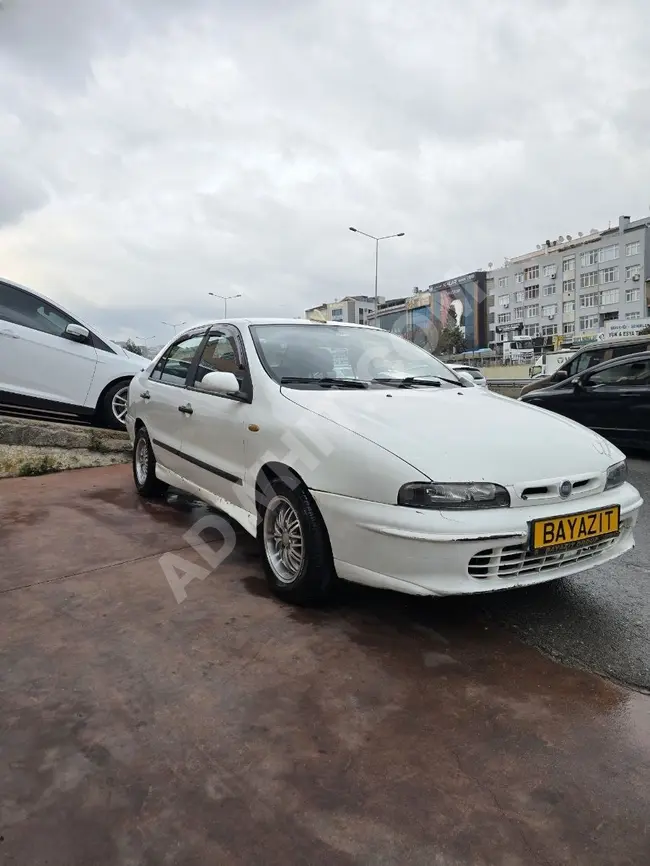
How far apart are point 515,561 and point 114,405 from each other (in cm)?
548

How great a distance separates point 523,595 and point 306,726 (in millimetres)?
1552

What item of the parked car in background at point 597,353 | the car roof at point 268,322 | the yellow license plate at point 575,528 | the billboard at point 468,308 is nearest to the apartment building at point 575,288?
the billboard at point 468,308

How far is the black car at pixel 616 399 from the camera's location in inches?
271

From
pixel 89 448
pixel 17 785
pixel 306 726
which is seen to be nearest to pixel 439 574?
pixel 306 726

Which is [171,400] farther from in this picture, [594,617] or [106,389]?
[594,617]

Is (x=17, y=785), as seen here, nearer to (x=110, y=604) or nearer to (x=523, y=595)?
(x=110, y=604)

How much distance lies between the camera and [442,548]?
2.35 m

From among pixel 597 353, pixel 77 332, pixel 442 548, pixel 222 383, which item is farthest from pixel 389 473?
pixel 597 353

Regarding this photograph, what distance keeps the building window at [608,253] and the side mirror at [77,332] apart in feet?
236

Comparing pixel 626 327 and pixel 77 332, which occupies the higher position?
pixel 626 327

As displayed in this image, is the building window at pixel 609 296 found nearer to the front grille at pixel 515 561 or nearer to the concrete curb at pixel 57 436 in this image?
the concrete curb at pixel 57 436

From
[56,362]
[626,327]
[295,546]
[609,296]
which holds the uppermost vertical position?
[609,296]

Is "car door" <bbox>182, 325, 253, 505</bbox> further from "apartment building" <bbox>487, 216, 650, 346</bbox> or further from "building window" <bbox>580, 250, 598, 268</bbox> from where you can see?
"building window" <bbox>580, 250, 598, 268</bbox>

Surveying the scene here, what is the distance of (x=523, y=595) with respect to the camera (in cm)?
307
